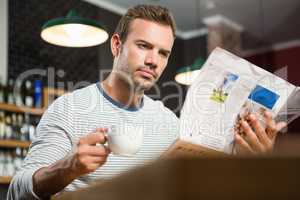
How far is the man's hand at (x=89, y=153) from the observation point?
3.62 ft

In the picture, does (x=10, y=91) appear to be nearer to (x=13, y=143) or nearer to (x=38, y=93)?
(x=38, y=93)

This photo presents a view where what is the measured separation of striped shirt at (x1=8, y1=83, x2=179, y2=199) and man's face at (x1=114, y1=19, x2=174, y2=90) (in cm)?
10

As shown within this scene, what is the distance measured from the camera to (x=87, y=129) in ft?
5.00

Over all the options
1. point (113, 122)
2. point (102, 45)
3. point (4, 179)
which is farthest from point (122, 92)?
point (4, 179)

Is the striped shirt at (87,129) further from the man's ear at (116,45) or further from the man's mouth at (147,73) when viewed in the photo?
the man's ear at (116,45)

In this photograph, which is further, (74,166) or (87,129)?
(87,129)

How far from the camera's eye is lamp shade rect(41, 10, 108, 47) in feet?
7.69

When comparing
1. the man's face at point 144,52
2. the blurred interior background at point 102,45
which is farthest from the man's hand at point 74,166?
the blurred interior background at point 102,45

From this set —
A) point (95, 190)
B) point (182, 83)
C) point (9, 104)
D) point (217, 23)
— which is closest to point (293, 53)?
point (217, 23)

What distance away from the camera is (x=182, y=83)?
9.54 ft

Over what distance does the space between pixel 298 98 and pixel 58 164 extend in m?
0.73

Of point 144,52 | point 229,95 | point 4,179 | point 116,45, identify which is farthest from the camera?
point 4,179

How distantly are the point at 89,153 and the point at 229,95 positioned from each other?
0.44m

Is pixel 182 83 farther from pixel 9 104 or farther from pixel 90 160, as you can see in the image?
pixel 90 160
